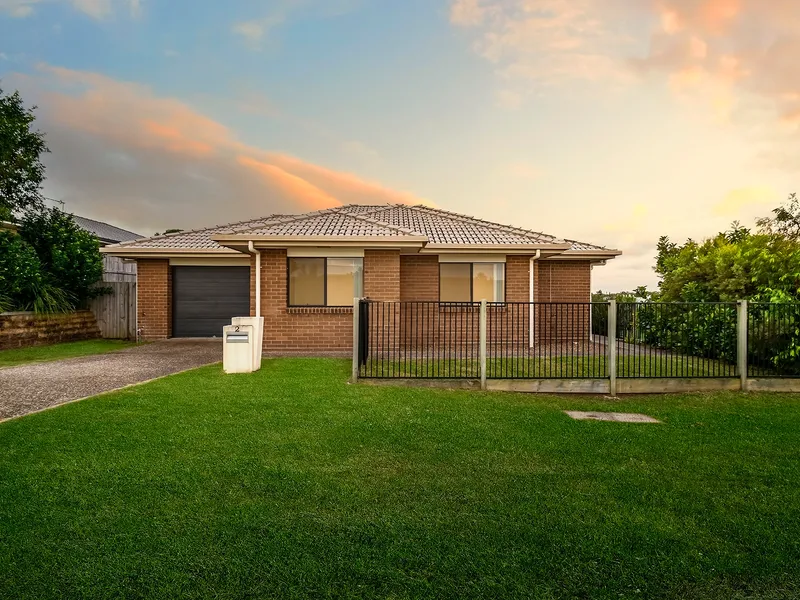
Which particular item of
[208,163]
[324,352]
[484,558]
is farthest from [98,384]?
[208,163]

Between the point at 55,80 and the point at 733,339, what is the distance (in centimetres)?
1969

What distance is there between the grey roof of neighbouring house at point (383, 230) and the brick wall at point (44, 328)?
9.94 ft

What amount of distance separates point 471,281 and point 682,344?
6.41 metres

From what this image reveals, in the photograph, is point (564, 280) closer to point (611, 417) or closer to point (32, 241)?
point (611, 417)

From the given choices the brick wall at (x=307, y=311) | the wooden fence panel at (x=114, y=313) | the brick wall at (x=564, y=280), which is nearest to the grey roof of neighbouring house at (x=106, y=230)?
the wooden fence panel at (x=114, y=313)

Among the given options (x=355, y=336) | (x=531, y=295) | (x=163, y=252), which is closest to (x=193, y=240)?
(x=163, y=252)

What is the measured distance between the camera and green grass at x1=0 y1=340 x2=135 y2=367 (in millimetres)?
11844

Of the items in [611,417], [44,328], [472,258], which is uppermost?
[472,258]

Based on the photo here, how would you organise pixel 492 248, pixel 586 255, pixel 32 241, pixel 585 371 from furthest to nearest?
pixel 32 241 → pixel 586 255 → pixel 492 248 → pixel 585 371

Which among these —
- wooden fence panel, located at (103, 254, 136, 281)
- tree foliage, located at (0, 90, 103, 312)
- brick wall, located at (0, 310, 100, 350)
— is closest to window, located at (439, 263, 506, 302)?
brick wall, located at (0, 310, 100, 350)

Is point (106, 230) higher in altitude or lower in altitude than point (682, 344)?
higher

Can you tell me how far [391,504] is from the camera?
3631mm

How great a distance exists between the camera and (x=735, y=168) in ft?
43.8

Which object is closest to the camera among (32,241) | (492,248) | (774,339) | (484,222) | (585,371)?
(774,339)
